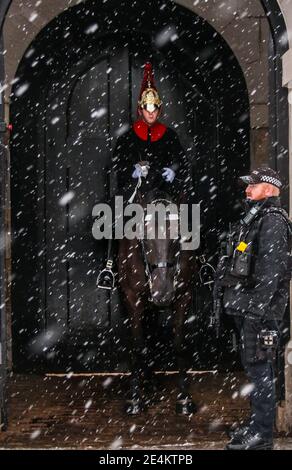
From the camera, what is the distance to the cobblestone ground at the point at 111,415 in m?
5.68

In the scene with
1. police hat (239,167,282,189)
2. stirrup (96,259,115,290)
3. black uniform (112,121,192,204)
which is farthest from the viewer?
black uniform (112,121,192,204)

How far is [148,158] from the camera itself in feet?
23.1

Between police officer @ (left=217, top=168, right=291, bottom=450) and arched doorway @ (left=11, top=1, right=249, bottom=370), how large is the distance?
2686 millimetres

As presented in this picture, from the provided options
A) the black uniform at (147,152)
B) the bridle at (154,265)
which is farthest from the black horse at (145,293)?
the black uniform at (147,152)

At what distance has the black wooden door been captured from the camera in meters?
8.04

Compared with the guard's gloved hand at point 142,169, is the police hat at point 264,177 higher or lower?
lower

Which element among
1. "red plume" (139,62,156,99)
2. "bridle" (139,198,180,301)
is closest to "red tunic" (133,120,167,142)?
"red plume" (139,62,156,99)

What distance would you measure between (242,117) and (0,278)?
3237 mm

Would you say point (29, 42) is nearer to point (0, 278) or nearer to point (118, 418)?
point (0, 278)

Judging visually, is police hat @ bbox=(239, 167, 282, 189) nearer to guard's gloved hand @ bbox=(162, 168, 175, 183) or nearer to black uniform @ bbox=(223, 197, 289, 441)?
black uniform @ bbox=(223, 197, 289, 441)

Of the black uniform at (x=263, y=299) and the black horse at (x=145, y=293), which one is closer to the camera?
the black uniform at (x=263, y=299)

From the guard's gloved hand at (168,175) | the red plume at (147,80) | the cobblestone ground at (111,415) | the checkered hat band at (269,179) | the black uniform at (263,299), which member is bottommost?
the cobblestone ground at (111,415)

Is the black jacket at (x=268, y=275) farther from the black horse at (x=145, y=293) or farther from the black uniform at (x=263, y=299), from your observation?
the black horse at (x=145, y=293)

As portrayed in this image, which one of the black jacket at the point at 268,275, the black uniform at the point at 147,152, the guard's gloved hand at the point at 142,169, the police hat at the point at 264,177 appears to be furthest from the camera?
the black uniform at the point at 147,152
